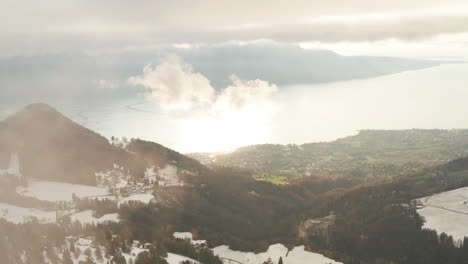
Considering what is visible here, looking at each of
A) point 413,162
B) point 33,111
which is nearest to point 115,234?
point 33,111

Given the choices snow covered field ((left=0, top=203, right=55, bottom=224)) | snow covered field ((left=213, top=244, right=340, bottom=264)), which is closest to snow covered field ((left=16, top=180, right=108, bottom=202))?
snow covered field ((left=0, top=203, right=55, bottom=224))

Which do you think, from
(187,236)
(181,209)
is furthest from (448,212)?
(181,209)

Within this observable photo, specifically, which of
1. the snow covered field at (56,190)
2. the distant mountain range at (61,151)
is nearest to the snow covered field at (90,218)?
the snow covered field at (56,190)

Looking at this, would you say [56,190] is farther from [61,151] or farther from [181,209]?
[181,209]

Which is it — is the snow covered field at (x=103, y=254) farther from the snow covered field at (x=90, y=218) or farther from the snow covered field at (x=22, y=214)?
the snow covered field at (x=22, y=214)

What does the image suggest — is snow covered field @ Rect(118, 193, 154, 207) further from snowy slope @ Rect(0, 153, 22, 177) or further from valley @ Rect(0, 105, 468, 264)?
snowy slope @ Rect(0, 153, 22, 177)
